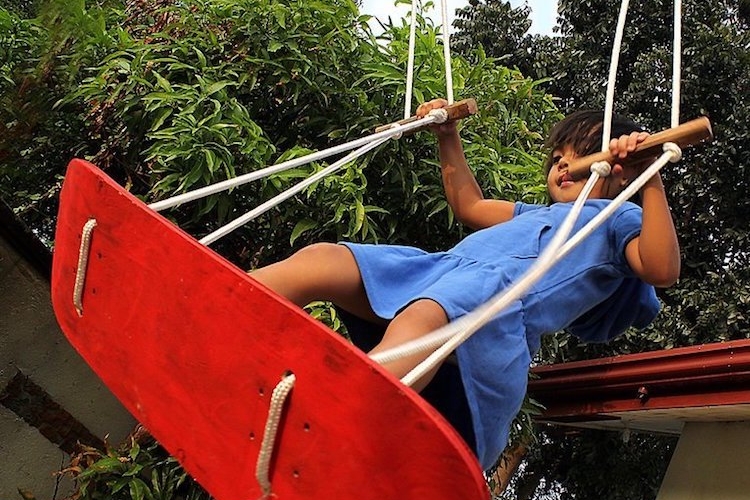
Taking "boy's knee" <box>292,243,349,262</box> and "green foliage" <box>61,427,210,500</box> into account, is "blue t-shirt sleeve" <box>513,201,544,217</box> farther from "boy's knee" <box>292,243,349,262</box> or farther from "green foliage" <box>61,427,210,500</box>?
"green foliage" <box>61,427,210,500</box>

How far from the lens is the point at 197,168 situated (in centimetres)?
196

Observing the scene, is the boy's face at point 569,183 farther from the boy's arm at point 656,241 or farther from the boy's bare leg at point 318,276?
the boy's bare leg at point 318,276

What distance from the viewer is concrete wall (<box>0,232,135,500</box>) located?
2104mm

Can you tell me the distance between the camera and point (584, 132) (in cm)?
144

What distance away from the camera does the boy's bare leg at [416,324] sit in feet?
3.27

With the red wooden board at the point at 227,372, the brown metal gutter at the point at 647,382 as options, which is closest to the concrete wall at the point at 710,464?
the brown metal gutter at the point at 647,382

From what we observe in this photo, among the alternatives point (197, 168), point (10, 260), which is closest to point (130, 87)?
point (197, 168)

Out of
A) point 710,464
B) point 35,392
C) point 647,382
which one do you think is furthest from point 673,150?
point 35,392

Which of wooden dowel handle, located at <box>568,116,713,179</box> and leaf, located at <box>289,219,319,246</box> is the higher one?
wooden dowel handle, located at <box>568,116,713,179</box>

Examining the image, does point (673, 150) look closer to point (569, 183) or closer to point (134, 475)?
point (569, 183)

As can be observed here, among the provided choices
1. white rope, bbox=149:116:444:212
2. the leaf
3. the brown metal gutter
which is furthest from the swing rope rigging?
the brown metal gutter

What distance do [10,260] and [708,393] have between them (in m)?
1.66

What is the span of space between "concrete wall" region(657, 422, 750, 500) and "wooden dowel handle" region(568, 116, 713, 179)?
116 cm

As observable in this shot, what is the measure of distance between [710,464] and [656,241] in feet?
4.09
